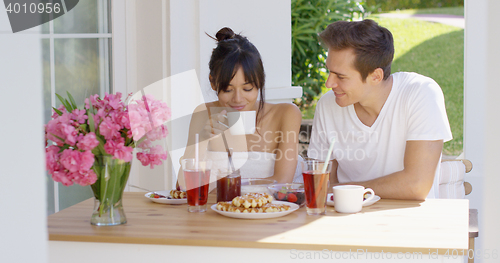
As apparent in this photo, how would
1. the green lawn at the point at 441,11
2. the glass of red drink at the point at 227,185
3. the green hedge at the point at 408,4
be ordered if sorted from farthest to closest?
the green hedge at the point at 408,4 → the green lawn at the point at 441,11 → the glass of red drink at the point at 227,185

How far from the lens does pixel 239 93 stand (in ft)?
6.85

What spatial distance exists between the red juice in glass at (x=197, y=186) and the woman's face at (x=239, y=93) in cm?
77

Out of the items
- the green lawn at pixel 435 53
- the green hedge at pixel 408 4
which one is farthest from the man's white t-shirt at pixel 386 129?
the green hedge at pixel 408 4

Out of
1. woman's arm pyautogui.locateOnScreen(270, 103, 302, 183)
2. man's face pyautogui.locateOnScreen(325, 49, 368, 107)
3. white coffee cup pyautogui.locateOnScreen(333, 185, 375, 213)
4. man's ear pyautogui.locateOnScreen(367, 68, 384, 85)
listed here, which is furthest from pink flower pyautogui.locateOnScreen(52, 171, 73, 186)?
man's ear pyautogui.locateOnScreen(367, 68, 384, 85)

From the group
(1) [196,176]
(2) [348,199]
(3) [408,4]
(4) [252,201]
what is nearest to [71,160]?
(1) [196,176]

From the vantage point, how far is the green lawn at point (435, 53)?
695cm

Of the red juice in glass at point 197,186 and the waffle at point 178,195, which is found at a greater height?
the red juice in glass at point 197,186

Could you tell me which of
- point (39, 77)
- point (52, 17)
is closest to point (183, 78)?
point (52, 17)

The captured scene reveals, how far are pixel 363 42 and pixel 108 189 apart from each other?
47.5 inches

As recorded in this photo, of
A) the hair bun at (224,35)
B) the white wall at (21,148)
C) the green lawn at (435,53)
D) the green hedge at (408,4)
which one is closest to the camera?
the white wall at (21,148)

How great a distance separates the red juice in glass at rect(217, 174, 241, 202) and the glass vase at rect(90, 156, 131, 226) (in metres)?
0.33

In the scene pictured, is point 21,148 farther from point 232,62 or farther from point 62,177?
point 232,62

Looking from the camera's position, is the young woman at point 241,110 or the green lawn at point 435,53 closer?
the young woman at point 241,110

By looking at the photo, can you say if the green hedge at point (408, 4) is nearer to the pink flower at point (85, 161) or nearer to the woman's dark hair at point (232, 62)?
the woman's dark hair at point (232, 62)
